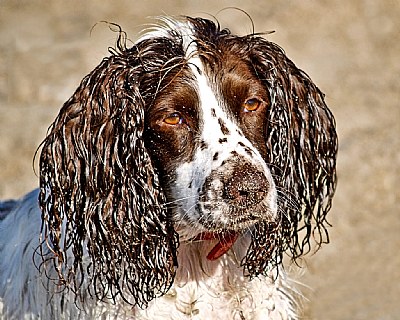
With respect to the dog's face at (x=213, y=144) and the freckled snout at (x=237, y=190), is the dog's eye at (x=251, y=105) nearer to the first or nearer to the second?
the dog's face at (x=213, y=144)

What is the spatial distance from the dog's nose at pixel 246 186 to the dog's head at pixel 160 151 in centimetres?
8

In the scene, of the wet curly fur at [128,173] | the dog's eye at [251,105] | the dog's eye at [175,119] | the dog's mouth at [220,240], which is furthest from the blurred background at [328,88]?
the dog's eye at [175,119]

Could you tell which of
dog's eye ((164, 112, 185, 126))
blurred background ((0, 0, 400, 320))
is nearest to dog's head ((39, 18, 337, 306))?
dog's eye ((164, 112, 185, 126))

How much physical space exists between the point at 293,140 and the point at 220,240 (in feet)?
2.05

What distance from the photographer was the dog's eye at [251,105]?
491 centimetres

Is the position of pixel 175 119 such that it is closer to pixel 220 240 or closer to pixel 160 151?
pixel 160 151

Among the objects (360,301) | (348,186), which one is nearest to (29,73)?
(348,186)

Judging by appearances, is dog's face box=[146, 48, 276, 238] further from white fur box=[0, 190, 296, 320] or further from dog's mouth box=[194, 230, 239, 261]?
white fur box=[0, 190, 296, 320]

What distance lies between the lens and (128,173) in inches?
193

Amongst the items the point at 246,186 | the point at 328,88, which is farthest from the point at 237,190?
the point at 328,88

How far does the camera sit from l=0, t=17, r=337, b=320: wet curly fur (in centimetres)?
489

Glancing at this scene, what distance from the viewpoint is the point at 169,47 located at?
496cm

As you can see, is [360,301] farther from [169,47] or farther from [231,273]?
[169,47]

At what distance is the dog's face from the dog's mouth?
0.28 ft
